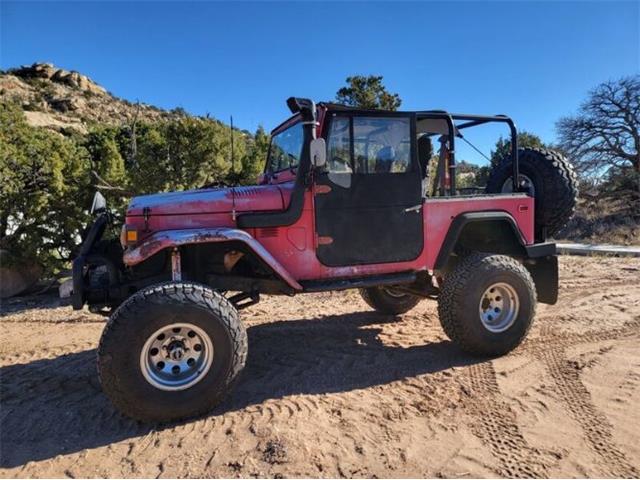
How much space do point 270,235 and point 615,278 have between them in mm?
6928

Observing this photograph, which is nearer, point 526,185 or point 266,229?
point 266,229

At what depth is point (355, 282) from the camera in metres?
3.78

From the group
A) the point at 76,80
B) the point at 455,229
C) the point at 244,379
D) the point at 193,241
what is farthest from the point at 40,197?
the point at 76,80

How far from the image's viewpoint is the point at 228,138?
32.3ft

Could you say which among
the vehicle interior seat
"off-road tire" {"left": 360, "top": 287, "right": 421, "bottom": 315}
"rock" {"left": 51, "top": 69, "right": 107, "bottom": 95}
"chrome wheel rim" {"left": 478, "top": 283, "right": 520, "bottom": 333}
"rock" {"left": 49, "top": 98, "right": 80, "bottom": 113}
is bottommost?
"off-road tire" {"left": 360, "top": 287, "right": 421, "bottom": 315}

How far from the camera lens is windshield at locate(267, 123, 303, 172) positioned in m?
3.92

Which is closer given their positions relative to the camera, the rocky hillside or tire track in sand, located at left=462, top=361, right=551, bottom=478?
tire track in sand, located at left=462, top=361, right=551, bottom=478

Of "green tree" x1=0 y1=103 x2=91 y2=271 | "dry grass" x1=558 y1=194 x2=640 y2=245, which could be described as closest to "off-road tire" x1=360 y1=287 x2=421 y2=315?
"green tree" x1=0 y1=103 x2=91 y2=271

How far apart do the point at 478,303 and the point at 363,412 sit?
5.20 ft

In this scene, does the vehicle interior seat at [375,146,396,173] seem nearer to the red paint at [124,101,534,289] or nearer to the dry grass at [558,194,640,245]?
the red paint at [124,101,534,289]

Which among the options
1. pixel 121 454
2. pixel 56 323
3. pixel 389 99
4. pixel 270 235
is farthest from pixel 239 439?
pixel 389 99

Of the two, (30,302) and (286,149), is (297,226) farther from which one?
(30,302)

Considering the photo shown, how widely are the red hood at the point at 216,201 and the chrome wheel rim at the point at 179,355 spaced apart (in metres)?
Answer: 0.97

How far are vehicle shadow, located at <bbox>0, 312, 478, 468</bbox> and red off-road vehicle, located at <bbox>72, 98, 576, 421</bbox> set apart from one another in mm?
356
